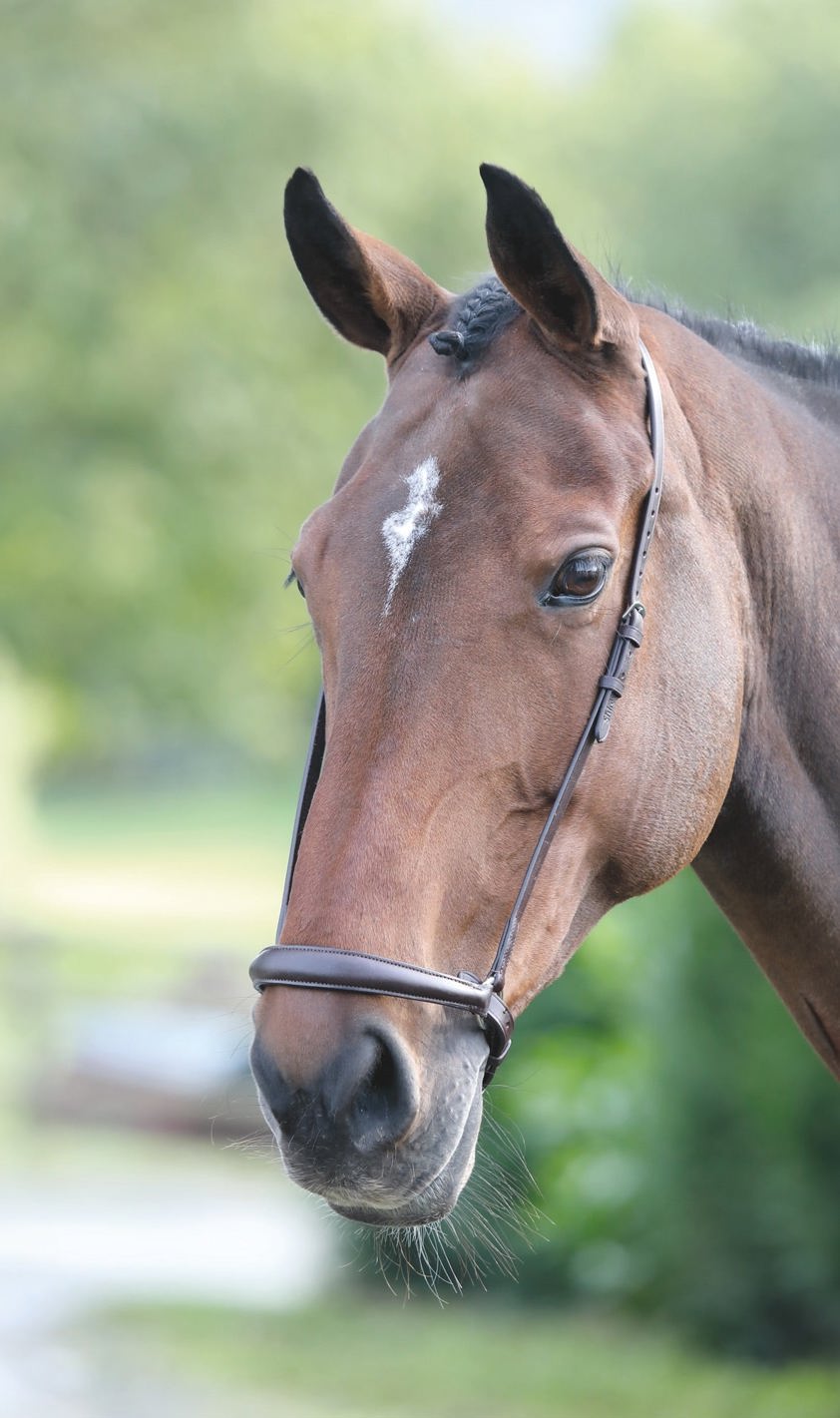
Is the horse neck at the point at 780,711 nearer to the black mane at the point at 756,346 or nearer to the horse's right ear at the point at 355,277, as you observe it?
the black mane at the point at 756,346

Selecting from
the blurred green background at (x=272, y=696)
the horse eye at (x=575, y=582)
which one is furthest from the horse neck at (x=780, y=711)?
the blurred green background at (x=272, y=696)

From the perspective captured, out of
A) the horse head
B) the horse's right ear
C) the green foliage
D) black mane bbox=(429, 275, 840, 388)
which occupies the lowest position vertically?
the horse head

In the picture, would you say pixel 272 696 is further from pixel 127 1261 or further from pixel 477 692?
pixel 477 692

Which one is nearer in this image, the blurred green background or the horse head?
the horse head

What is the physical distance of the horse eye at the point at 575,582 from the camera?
7.52 feet

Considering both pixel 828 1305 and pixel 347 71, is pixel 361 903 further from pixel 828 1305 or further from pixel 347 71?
pixel 347 71

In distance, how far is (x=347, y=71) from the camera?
15.0 m

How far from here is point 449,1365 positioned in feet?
24.3

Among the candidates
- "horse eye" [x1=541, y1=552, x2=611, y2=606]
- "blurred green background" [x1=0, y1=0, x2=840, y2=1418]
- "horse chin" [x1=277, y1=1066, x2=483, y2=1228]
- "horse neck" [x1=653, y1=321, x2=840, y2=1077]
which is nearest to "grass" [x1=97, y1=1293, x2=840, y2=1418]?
"blurred green background" [x1=0, y1=0, x2=840, y2=1418]

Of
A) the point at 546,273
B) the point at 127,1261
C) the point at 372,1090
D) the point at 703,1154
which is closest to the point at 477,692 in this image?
the point at 372,1090

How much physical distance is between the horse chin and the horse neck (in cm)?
75

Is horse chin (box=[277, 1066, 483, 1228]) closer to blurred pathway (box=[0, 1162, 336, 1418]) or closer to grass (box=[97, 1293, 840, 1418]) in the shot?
grass (box=[97, 1293, 840, 1418])

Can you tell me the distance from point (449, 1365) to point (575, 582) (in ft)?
20.3

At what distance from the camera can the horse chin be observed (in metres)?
2.09
